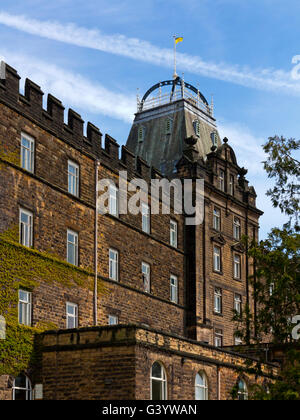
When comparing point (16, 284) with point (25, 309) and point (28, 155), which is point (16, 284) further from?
point (28, 155)

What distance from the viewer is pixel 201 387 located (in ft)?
119

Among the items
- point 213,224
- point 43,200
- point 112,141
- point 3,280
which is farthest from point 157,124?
point 3,280

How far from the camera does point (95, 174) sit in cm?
4250

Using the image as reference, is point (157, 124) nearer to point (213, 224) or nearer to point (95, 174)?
point (213, 224)

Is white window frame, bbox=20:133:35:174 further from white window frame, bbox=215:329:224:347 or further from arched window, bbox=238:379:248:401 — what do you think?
white window frame, bbox=215:329:224:347

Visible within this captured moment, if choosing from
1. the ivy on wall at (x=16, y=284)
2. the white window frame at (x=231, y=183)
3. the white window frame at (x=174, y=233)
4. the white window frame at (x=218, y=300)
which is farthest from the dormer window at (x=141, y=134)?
the ivy on wall at (x=16, y=284)

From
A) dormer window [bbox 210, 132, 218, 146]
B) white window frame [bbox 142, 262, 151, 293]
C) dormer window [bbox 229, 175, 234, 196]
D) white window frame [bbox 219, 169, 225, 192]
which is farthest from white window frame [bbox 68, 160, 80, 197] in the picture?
dormer window [bbox 210, 132, 218, 146]

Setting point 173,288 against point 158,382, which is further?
point 173,288

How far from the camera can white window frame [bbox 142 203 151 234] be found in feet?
153

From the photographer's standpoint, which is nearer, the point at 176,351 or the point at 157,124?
the point at 176,351

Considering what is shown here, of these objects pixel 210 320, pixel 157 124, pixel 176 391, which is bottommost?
pixel 176 391

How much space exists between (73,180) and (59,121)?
2959 millimetres

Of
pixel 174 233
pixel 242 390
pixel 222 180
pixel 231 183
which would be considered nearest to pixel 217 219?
pixel 222 180

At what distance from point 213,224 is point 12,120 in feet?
63.9
